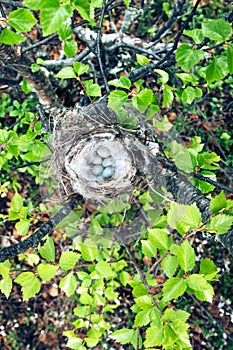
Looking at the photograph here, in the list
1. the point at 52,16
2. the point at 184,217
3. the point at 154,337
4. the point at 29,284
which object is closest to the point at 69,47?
the point at 52,16

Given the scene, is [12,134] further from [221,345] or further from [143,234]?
[221,345]

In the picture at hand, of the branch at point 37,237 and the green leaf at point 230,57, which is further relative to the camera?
the branch at point 37,237

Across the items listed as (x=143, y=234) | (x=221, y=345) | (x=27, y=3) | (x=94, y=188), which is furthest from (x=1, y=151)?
(x=221, y=345)

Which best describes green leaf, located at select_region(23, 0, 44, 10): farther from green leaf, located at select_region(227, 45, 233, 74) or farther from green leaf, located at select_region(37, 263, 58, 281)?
green leaf, located at select_region(37, 263, 58, 281)

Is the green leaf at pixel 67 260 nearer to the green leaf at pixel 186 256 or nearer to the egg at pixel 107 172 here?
the green leaf at pixel 186 256

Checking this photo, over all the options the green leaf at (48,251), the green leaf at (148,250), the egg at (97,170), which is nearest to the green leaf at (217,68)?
the green leaf at (148,250)

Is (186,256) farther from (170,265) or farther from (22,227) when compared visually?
(22,227)
